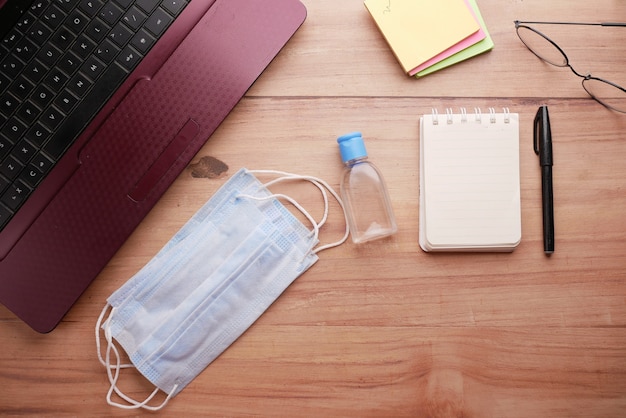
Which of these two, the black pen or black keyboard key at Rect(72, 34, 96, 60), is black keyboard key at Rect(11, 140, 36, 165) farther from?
the black pen

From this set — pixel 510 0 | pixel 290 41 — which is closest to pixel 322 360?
pixel 290 41

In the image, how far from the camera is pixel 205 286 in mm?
756

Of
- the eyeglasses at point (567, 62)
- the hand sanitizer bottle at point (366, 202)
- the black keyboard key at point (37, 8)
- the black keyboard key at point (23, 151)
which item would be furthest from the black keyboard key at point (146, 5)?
the eyeglasses at point (567, 62)

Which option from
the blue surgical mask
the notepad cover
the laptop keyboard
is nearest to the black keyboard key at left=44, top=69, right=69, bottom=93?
the laptop keyboard

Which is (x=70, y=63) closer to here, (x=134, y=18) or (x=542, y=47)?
(x=134, y=18)

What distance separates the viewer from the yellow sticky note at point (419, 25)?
2.50ft

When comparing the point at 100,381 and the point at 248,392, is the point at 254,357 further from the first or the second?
the point at 100,381

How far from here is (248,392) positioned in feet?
2.46

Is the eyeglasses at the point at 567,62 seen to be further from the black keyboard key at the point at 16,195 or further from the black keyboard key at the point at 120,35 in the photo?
the black keyboard key at the point at 16,195

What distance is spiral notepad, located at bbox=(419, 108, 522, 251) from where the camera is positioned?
29.6 inches

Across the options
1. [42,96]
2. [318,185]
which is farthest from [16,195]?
[318,185]

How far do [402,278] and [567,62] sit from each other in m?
0.37

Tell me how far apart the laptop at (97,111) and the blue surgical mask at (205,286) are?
68 millimetres

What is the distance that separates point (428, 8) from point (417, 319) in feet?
1.39
